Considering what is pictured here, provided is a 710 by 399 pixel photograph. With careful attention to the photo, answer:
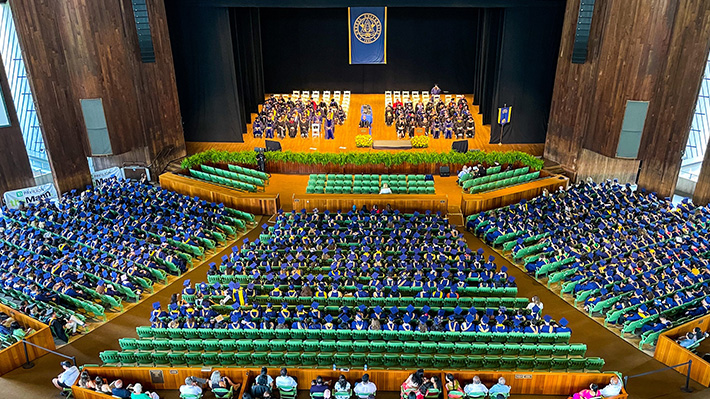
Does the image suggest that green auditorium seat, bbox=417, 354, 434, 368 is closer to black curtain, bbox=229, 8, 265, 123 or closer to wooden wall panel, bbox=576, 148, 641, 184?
wooden wall panel, bbox=576, 148, 641, 184

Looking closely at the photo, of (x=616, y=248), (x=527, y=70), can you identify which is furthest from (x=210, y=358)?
(x=527, y=70)

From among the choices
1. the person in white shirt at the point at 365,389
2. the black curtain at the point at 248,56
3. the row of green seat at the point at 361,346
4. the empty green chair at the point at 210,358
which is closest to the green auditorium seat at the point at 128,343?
the row of green seat at the point at 361,346

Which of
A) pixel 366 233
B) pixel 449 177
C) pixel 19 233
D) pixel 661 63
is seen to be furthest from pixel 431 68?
pixel 19 233

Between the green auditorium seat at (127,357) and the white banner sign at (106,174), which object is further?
the white banner sign at (106,174)

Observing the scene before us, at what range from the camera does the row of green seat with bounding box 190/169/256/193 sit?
18.0 meters

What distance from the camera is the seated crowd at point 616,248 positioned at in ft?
36.9

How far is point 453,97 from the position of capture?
91.8 ft

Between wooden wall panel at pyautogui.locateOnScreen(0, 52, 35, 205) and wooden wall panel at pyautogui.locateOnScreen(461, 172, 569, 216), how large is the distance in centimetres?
1555

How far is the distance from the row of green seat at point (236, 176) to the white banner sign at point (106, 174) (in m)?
3.57

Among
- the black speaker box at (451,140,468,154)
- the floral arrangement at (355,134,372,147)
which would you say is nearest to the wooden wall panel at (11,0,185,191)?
the floral arrangement at (355,134,372,147)

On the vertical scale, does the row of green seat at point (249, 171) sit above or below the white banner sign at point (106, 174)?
above

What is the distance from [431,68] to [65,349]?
23.0m

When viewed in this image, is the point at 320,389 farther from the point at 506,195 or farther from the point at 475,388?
the point at 506,195

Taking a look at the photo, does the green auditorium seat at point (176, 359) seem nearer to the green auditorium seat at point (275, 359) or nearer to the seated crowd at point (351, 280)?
the seated crowd at point (351, 280)
